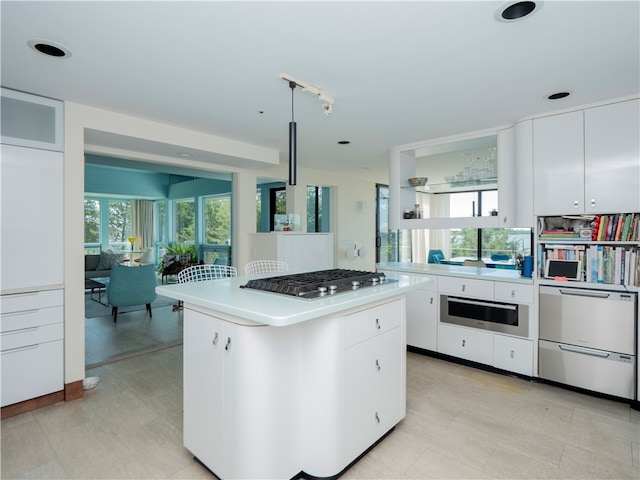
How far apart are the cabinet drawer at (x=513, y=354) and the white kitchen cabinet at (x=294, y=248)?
7.30 ft

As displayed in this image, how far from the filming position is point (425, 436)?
2.23m

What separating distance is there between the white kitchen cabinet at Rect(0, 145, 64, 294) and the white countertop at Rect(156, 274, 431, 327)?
134 cm

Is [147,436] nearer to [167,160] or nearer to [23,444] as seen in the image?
[23,444]

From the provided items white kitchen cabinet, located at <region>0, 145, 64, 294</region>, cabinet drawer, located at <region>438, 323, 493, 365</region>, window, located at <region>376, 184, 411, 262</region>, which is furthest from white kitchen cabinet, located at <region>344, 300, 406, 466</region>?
window, located at <region>376, 184, 411, 262</region>

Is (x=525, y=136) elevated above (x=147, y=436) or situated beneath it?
elevated above

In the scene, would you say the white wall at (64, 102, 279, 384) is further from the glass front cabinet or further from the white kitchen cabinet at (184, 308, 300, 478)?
the glass front cabinet

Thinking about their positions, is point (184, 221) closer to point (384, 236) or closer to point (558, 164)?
point (384, 236)

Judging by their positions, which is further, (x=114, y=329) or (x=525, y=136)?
(x=114, y=329)

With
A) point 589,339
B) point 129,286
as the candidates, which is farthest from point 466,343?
point 129,286

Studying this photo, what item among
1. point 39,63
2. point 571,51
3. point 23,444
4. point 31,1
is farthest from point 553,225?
point 23,444

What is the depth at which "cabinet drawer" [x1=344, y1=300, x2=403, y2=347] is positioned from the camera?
6.09ft

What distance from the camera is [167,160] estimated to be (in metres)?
4.03

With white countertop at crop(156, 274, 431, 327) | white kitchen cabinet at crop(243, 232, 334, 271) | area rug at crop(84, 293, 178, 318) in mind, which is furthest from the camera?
area rug at crop(84, 293, 178, 318)

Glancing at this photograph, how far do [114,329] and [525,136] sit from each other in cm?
523
